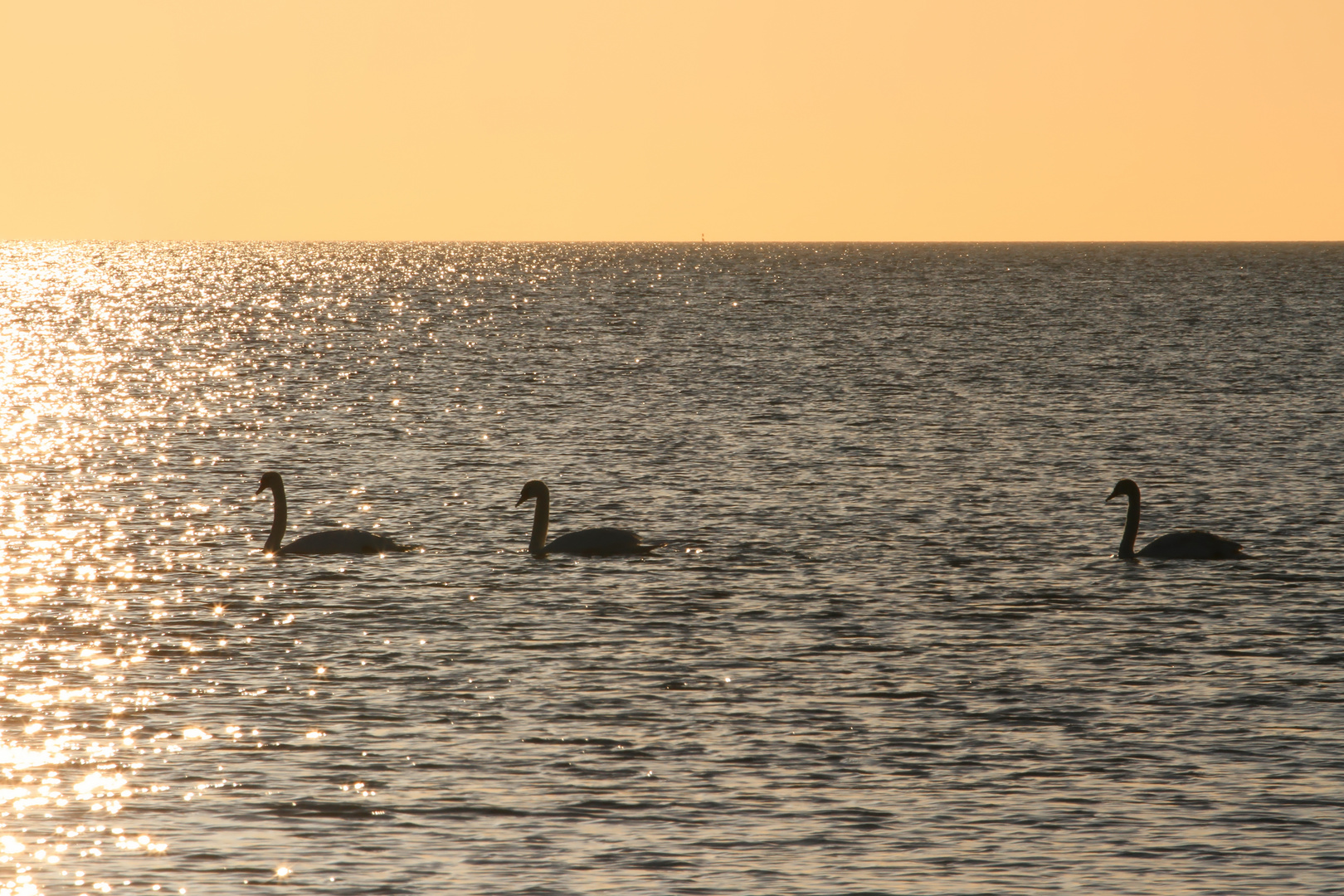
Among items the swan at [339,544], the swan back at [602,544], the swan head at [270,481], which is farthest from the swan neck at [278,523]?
the swan back at [602,544]

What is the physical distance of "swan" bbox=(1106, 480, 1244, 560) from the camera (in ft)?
90.2

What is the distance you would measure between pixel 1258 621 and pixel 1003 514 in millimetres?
10066

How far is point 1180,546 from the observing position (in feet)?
91.0

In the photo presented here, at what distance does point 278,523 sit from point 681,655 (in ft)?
34.5

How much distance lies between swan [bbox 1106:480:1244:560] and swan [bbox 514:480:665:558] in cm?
716

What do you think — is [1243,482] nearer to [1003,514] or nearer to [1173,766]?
[1003,514]

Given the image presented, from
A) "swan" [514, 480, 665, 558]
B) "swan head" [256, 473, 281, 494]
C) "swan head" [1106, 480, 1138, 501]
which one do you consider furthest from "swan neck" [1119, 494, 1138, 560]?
"swan head" [256, 473, 281, 494]

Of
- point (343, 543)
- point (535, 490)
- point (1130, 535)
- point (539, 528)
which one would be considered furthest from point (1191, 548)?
point (343, 543)

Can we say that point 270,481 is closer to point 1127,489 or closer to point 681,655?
point 681,655

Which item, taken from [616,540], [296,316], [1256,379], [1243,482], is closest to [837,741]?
[616,540]

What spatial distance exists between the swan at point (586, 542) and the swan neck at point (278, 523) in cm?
385

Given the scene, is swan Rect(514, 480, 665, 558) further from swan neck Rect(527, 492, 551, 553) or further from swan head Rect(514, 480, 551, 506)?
swan head Rect(514, 480, 551, 506)

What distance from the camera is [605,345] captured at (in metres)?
86.8

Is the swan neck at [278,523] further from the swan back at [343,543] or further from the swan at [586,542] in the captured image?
the swan at [586,542]
